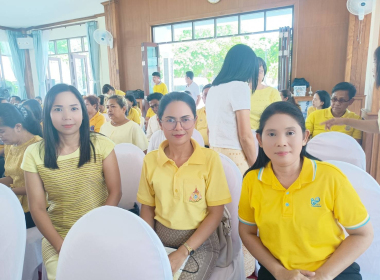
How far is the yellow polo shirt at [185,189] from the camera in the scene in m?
1.13

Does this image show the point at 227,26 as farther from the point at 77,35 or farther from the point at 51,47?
the point at 51,47

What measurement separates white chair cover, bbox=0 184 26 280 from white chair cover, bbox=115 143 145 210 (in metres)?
0.71

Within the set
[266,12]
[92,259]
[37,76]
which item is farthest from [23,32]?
[92,259]

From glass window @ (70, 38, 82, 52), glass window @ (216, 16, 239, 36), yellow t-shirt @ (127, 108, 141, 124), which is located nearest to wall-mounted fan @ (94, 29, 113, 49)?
glass window @ (70, 38, 82, 52)

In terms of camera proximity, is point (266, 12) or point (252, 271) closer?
point (252, 271)

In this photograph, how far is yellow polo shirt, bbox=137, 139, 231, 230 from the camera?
3.71 ft

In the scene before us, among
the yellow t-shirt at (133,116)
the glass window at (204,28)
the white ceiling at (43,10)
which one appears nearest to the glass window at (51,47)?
the white ceiling at (43,10)

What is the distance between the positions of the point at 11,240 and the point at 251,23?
259 inches

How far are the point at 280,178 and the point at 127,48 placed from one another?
7738 mm

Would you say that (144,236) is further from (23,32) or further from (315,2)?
(23,32)

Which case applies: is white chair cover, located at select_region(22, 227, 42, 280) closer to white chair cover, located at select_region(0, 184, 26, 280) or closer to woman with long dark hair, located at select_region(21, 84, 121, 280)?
woman with long dark hair, located at select_region(21, 84, 121, 280)

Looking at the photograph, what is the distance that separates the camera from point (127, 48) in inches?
307

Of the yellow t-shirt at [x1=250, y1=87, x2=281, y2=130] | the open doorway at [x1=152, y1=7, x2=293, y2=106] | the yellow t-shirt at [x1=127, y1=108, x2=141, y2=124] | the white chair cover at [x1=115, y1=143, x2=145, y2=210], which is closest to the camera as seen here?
the white chair cover at [x1=115, y1=143, x2=145, y2=210]

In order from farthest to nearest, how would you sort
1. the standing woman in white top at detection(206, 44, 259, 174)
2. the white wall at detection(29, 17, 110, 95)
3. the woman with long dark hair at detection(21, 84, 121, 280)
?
the white wall at detection(29, 17, 110, 95)
the standing woman in white top at detection(206, 44, 259, 174)
the woman with long dark hair at detection(21, 84, 121, 280)
